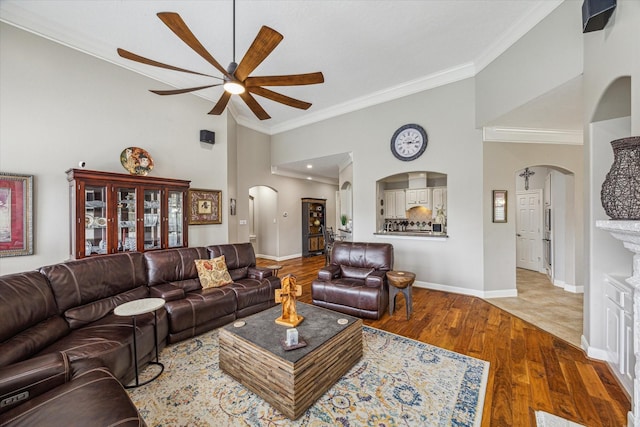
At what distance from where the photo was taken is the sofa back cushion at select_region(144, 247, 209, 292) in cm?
318

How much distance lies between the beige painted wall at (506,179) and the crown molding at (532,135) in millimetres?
78

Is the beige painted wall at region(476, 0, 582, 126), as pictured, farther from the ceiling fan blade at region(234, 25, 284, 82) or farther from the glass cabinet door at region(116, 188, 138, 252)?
the glass cabinet door at region(116, 188, 138, 252)

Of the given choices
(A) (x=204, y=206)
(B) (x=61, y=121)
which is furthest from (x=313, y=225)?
(B) (x=61, y=121)

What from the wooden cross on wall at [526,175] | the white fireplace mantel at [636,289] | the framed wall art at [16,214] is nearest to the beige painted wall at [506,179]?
the wooden cross on wall at [526,175]

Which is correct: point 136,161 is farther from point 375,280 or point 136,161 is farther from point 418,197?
point 418,197

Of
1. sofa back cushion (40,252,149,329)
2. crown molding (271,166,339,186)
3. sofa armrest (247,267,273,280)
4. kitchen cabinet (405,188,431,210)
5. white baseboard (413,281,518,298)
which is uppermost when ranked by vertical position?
crown molding (271,166,339,186)

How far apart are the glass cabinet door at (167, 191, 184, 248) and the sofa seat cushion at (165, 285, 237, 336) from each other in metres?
1.41

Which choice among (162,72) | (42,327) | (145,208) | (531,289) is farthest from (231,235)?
(531,289)

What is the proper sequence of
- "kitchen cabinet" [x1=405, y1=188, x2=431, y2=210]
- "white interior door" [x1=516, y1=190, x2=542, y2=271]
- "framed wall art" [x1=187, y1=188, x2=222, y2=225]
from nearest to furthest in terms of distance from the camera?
"framed wall art" [x1=187, y1=188, x2=222, y2=225] → "white interior door" [x1=516, y1=190, x2=542, y2=271] → "kitchen cabinet" [x1=405, y1=188, x2=431, y2=210]

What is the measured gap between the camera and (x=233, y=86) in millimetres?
2488

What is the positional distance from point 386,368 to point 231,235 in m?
4.15

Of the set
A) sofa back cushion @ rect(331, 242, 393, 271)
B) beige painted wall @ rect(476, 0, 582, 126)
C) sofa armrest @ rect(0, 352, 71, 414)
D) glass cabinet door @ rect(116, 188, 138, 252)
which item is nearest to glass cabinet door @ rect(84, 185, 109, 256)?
glass cabinet door @ rect(116, 188, 138, 252)

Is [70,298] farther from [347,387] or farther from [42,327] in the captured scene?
[347,387]

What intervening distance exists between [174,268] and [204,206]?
188cm
